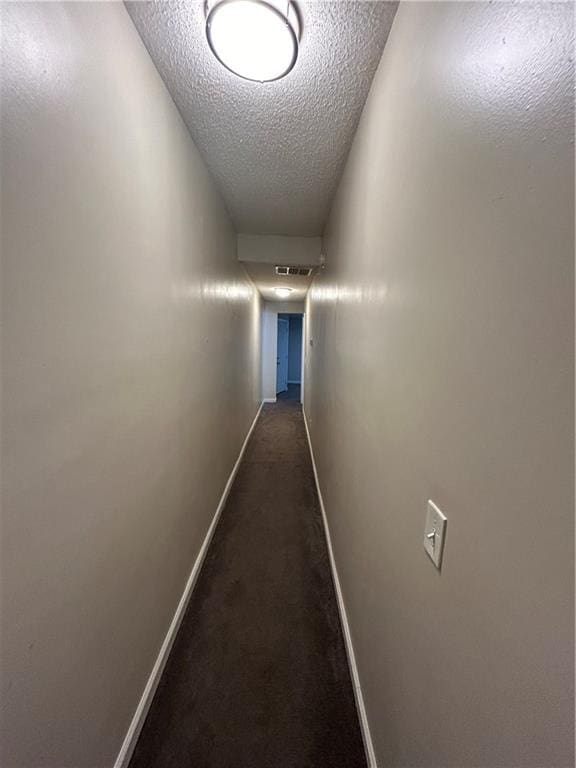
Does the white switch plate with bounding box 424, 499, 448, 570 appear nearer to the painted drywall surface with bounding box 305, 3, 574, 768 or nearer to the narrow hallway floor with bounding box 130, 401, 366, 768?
the painted drywall surface with bounding box 305, 3, 574, 768

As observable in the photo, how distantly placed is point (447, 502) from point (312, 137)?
1.82 meters

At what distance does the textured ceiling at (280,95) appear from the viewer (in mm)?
912

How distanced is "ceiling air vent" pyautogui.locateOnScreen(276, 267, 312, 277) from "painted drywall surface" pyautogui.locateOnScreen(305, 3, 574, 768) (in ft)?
7.54

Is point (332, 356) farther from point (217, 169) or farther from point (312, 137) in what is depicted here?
point (217, 169)

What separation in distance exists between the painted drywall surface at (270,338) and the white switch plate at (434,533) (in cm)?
585

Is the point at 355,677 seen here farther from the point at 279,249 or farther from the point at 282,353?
the point at 282,353

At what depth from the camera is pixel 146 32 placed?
0.97 m

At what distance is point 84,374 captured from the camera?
0.75 m

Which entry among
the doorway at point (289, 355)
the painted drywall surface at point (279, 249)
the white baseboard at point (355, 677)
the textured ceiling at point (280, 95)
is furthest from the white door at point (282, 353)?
the white baseboard at point (355, 677)

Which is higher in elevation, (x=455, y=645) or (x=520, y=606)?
(x=520, y=606)

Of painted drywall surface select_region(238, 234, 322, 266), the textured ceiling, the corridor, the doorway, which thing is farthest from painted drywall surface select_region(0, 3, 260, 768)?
the doorway

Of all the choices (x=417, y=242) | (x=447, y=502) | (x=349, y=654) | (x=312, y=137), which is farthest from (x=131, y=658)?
(x=312, y=137)

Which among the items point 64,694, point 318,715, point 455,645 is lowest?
point 318,715

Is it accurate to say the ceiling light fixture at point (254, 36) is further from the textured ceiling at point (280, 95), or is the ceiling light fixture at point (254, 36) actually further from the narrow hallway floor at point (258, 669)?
the narrow hallway floor at point (258, 669)
